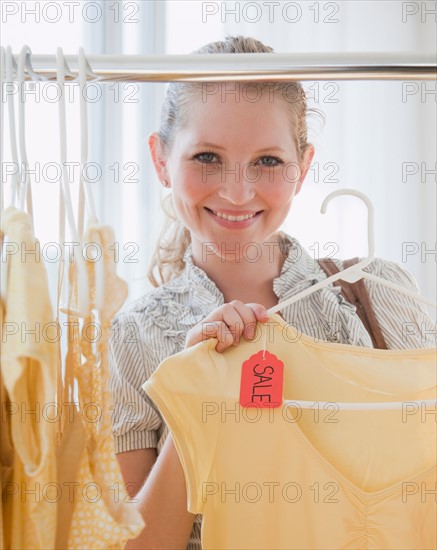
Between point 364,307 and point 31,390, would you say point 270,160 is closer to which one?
point 364,307

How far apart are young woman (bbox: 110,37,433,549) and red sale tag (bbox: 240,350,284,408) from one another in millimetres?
176

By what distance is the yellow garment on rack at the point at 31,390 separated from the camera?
0.69m

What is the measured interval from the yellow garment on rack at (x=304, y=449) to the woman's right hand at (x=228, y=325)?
0.04ft

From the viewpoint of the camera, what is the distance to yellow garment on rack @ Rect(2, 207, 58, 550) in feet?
2.26

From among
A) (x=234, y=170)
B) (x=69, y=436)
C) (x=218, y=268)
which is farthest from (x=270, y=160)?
(x=69, y=436)

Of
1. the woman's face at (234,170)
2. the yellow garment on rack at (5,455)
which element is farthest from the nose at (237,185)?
the yellow garment on rack at (5,455)

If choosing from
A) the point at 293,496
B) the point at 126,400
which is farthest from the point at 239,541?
the point at 126,400

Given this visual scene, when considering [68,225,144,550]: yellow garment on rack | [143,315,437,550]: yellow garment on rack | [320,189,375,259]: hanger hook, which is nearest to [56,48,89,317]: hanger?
[68,225,144,550]: yellow garment on rack

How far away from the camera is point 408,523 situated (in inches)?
38.5

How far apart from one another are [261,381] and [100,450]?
0.97 ft

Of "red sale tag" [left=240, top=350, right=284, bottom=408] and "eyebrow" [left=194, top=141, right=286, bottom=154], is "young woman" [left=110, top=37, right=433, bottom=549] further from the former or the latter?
"red sale tag" [left=240, top=350, right=284, bottom=408]

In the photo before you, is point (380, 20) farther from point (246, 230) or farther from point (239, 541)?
point (239, 541)

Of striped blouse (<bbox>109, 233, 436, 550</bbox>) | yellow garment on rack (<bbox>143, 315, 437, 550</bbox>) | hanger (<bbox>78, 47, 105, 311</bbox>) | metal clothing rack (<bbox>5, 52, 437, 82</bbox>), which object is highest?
metal clothing rack (<bbox>5, 52, 437, 82</bbox>)

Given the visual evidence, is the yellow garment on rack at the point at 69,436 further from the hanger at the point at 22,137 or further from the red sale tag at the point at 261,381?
the red sale tag at the point at 261,381
